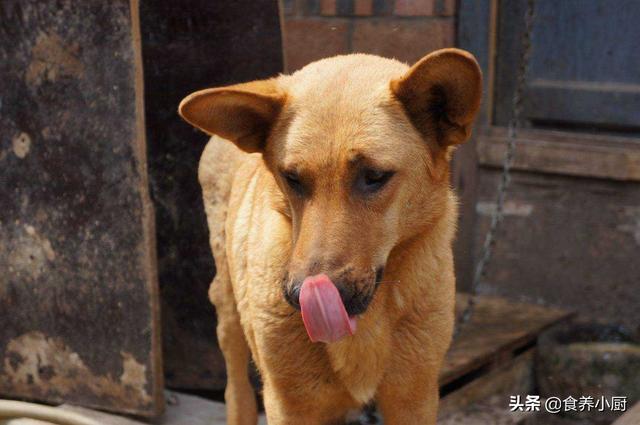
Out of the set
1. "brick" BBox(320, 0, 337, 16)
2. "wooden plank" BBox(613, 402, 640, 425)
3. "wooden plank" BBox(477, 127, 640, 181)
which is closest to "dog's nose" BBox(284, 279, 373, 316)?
"wooden plank" BBox(613, 402, 640, 425)

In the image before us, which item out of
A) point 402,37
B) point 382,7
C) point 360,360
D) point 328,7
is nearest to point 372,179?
point 360,360

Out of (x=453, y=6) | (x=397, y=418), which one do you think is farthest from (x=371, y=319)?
(x=453, y=6)

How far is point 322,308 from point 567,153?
330cm

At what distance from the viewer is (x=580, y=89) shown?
5.69 meters

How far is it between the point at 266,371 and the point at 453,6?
2.64 m

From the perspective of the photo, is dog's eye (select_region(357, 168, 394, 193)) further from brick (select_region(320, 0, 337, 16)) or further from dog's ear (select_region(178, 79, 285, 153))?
brick (select_region(320, 0, 337, 16))

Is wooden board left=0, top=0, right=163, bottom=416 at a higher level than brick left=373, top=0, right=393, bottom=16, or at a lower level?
lower

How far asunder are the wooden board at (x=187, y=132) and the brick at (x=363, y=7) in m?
0.84

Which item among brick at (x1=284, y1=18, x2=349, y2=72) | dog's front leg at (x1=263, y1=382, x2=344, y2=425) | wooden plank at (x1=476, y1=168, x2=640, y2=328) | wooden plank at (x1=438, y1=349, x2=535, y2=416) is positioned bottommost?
wooden plank at (x1=438, y1=349, x2=535, y2=416)

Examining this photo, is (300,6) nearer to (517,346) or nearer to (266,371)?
(517,346)

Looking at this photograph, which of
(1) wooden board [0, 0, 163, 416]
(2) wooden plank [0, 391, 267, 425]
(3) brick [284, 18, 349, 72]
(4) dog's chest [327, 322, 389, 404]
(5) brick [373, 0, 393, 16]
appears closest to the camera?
(4) dog's chest [327, 322, 389, 404]

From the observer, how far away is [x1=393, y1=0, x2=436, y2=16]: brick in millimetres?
5250

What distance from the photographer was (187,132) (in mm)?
4930

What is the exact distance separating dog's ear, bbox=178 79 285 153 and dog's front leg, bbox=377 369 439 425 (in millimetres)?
875
